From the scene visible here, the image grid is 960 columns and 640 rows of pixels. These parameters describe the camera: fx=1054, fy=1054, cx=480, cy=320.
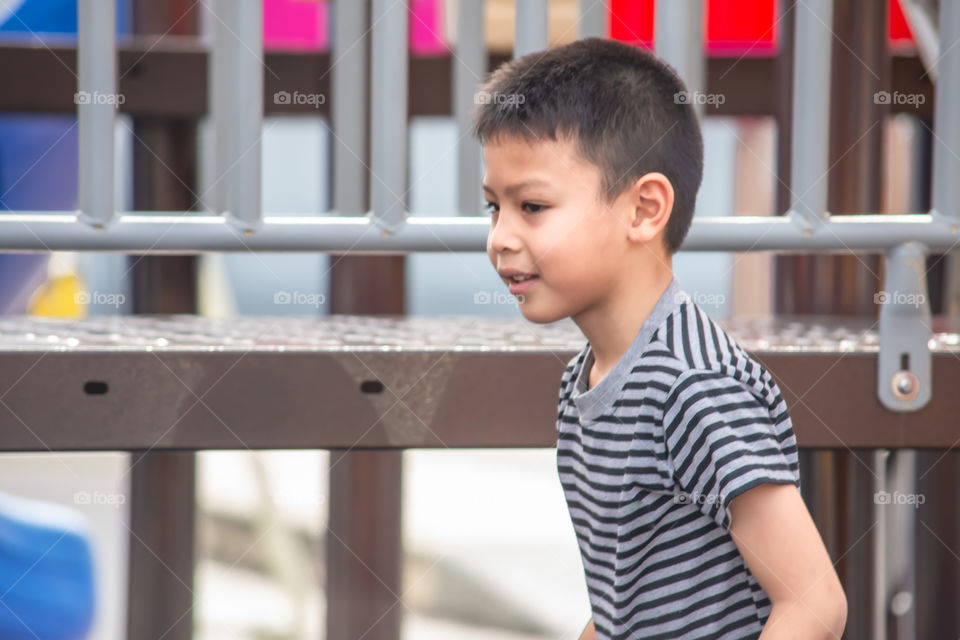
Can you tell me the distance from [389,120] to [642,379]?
1.38 feet

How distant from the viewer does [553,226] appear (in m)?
0.85

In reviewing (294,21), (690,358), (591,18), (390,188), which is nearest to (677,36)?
(591,18)

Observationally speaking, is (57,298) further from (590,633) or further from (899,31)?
(899,31)

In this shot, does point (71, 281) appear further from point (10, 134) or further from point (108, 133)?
point (108, 133)

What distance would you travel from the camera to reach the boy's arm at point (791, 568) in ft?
2.45

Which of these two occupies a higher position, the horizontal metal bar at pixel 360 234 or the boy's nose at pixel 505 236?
the horizontal metal bar at pixel 360 234

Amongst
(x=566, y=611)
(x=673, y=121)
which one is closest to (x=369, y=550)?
(x=673, y=121)

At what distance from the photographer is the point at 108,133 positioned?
1.05 m

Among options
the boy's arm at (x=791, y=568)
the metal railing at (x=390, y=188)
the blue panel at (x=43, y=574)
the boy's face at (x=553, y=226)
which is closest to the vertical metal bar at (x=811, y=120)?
the metal railing at (x=390, y=188)

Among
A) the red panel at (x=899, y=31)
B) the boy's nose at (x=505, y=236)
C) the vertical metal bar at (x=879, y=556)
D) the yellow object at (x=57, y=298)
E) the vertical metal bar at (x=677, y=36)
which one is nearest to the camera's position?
the boy's nose at (x=505, y=236)

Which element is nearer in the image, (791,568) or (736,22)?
(791,568)

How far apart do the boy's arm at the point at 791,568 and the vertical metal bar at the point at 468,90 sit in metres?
0.58

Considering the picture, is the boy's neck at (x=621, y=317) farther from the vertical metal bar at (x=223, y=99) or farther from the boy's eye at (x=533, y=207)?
the vertical metal bar at (x=223, y=99)

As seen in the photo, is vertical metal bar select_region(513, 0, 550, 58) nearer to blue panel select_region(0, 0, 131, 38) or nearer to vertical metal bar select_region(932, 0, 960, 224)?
vertical metal bar select_region(932, 0, 960, 224)
